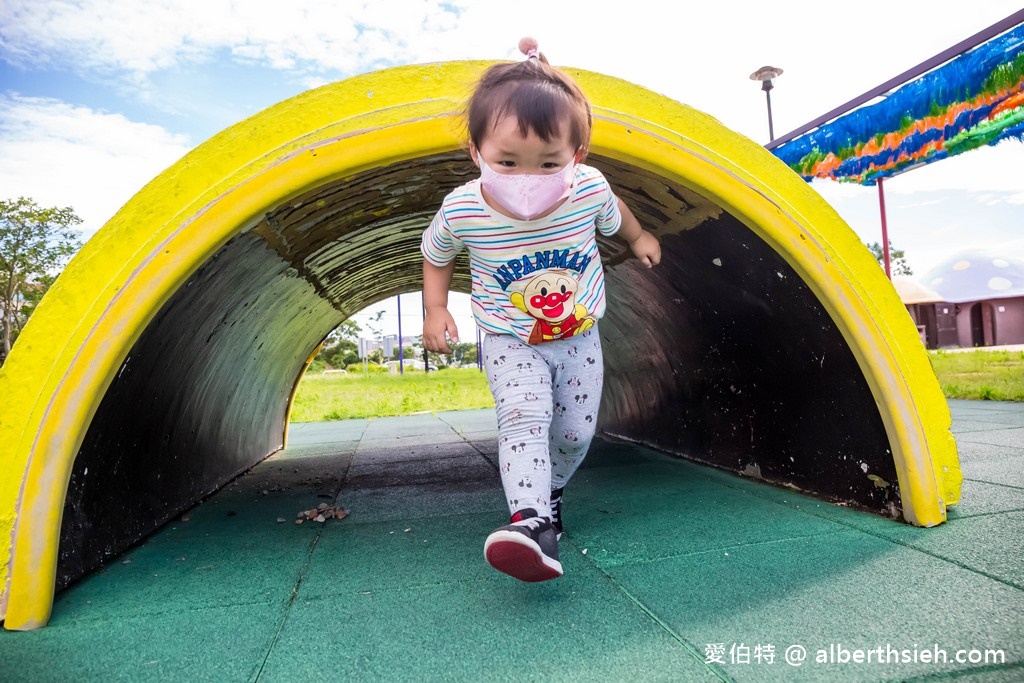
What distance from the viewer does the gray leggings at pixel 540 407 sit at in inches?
83.0

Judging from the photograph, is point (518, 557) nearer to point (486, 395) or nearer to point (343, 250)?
point (343, 250)

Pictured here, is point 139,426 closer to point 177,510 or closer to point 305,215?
point 177,510

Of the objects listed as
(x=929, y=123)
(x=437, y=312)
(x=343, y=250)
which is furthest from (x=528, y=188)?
(x=929, y=123)

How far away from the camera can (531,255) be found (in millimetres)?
2250

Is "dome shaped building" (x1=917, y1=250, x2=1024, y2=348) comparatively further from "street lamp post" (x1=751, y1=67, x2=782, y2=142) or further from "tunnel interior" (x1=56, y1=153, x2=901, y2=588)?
"tunnel interior" (x1=56, y1=153, x2=901, y2=588)

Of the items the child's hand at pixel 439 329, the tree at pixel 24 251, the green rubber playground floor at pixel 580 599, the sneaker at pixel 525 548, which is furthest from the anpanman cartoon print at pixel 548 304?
the tree at pixel 24 251

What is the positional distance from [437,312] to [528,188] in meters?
0.57

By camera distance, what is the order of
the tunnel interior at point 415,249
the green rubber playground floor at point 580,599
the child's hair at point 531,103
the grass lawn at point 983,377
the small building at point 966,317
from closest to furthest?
the green rubber playground floor at point 580,599 < the child's hair at point 531,103 < the tunnel interior at point 415,249 < the grass lawn at point 983,377 < the small building at point 966,317

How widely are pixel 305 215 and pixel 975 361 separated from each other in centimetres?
1573

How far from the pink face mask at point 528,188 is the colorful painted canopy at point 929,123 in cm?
578

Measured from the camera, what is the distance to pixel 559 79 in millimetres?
2096

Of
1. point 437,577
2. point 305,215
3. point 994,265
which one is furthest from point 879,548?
point 994,265

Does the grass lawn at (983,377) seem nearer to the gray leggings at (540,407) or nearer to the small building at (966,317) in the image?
the gray leggings at (540,407)

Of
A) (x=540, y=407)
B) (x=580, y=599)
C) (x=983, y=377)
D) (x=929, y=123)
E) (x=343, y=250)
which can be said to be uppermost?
(x=929, y=123)
